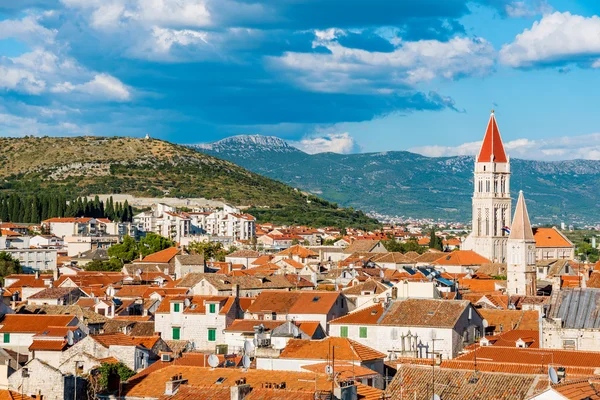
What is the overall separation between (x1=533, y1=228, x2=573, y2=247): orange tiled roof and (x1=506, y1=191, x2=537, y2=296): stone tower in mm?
35781

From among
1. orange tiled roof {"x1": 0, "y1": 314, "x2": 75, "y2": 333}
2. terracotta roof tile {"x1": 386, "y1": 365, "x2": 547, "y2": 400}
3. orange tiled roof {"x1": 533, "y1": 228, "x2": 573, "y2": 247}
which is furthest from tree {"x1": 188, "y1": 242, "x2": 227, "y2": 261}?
terracotta roof tile {"x1": 386, "y1": 365, "x2": 547, "y2": 400}

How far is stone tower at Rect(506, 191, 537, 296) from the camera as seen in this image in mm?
88750

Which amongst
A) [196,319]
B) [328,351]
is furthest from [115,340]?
[196,319]

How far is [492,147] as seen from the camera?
143 m

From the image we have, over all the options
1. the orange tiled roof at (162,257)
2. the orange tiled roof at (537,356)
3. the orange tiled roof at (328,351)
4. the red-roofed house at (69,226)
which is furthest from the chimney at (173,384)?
the red-roofed house at (69,226)

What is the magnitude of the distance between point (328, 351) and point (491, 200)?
105764 millimetres

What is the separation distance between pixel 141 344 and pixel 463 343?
13.7 m

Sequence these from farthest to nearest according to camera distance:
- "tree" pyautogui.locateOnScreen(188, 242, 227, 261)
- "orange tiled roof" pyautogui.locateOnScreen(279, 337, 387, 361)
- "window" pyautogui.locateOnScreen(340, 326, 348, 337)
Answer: "tree" pyautogui.locateOnScreen(188, 242, 227, 261) < "window" pyautogui.locateOnScreen(340, 326, 348, 337) < "orange tiled roof" pyautogui.locateOnScreen(279, 337, 387, 361)

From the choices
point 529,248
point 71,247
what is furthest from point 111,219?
point 529,248

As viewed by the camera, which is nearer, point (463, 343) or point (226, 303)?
point (463, 343)

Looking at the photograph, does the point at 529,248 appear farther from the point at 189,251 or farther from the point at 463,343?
the point at 463,343

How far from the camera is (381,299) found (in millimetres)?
55375

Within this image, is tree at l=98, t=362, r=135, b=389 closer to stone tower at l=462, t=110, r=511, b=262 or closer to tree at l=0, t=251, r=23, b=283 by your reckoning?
tree at l=0, t=251, r=23, b=283

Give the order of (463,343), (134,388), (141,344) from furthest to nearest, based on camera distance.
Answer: (463,343), (141,344), (134,388)
